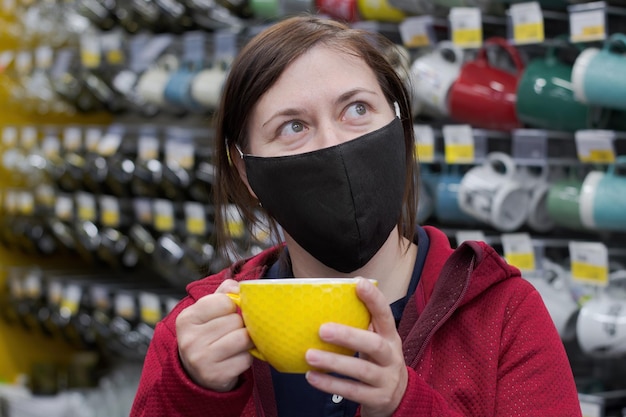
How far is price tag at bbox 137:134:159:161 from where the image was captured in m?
3.81

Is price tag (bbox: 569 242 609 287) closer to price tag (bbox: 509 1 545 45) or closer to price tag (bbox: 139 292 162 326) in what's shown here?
price tag (bbox: 509 1 545 45)

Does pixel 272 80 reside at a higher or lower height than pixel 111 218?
higher

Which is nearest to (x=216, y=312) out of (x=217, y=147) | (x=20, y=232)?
(x=217, y=147)

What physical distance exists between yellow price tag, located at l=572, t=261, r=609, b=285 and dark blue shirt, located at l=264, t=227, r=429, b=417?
108cm

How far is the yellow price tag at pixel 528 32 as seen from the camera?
2422mm

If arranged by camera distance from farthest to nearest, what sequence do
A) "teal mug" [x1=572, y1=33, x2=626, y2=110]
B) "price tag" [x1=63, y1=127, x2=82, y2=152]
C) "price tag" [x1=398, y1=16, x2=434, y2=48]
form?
"price tag" [x1=63, y1=127, x2=82, y2=152]
"price tag" [x1=398, y1=16, x2=434, y2=48]
"teal mug" [x1=572, y1=33, x2=626, y2=110]

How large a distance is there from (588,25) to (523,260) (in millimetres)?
627

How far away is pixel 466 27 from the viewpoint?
2623mm

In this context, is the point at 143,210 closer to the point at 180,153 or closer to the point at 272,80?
the point at 180,153

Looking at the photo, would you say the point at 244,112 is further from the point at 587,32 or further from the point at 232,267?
the point at 587,32

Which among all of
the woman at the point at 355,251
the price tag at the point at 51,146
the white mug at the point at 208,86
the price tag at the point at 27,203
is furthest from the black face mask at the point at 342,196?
the price tag at the point at 27,203

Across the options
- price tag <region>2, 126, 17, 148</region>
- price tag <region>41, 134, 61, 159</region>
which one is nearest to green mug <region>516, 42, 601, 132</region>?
price tag <region>41, 134, 61, 159</region>

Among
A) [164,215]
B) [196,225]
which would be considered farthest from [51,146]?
[196,225]

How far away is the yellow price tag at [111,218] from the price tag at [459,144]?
5.86 ft
